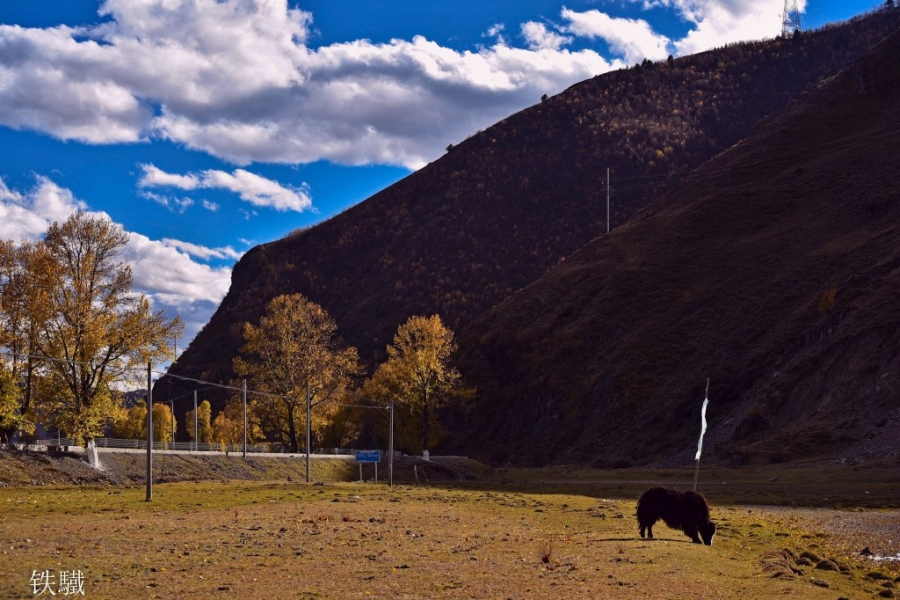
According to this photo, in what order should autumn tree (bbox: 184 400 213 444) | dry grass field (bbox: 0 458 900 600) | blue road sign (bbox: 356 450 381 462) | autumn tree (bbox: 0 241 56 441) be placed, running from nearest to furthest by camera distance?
dry grass field (bbox: 0 458 900 600), autumn tree (bbox: 0 241 56 441), blue road sign (bbox: 356 450 381 462), autumn tree (bbox: 184 400 213 444)

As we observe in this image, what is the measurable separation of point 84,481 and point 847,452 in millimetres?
50081

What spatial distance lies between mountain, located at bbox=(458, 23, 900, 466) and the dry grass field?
122ft

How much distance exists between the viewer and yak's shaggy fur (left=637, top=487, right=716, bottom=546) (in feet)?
82.7

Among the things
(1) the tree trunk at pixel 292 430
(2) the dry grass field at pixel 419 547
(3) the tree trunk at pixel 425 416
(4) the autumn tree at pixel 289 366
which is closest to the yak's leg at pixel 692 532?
(2) the dry grass field at pixel 419 547

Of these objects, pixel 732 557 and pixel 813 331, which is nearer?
pixel 732 557

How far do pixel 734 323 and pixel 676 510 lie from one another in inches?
3043

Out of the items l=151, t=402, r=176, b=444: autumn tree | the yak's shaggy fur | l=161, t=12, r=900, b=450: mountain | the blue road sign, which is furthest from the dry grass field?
l=161, t=12, r=900, b=450: mountain

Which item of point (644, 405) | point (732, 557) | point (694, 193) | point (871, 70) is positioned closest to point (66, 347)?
point (732, 557)

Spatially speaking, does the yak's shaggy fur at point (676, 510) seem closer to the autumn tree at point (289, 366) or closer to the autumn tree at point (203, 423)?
the autumn tree at point (289, 366)

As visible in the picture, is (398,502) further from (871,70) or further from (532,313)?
(871,70)

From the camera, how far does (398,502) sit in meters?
40.8

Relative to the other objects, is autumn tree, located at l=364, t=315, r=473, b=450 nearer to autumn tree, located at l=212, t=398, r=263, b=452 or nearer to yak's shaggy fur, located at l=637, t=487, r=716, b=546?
autumn tree, located at l=212, t=398, r=263, b=452

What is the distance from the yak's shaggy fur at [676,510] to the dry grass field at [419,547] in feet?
2.02

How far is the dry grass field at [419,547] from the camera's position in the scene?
54.3 feet
